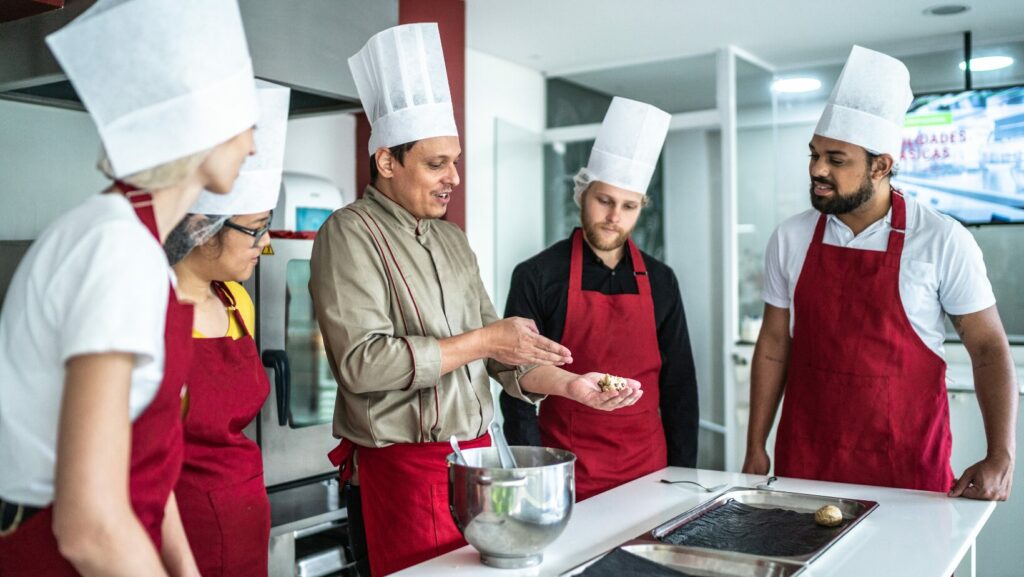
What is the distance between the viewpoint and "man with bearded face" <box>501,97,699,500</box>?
2496mm

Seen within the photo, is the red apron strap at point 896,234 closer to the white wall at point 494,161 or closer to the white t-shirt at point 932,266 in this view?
the white t-shirt at point 932,266

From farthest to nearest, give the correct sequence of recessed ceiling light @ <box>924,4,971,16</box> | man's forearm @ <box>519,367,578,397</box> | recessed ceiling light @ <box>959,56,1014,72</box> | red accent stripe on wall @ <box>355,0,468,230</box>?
recessed ceiling light @ <box>959,56,1014,72</box>, recessed ceiling light @ <box>924,4,971,16</box>, red accent stripe on wall @ <box>355,0,468,230</box>, man's forearm @ <box>519,367,578,397</box>

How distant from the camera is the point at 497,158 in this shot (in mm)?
5152

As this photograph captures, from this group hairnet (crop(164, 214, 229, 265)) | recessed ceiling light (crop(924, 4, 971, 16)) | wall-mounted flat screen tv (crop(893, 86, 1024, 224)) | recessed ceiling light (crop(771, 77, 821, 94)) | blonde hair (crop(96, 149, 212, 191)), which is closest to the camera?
blonde hair (crop(96, 149, 212, 191))

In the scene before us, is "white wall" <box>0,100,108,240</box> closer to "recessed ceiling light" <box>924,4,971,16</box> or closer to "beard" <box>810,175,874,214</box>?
"beard" <box>810,175,874,214</box>

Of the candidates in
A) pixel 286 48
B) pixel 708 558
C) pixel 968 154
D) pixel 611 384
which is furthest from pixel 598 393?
pixel 968 154

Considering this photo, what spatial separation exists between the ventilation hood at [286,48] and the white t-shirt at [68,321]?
Result: 4.79 feet

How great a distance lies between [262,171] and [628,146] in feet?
4.17

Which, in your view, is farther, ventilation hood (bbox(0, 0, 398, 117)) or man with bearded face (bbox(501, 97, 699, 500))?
man with bearded face (bbox(501, 97, 699, 500))

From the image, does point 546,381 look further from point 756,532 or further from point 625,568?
point 625,568

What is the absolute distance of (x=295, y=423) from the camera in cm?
268

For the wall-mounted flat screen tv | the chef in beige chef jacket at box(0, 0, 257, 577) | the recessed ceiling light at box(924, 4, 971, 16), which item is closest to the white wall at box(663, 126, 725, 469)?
the wall-mounted flat screen tv

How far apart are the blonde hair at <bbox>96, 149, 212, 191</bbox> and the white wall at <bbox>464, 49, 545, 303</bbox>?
376 centimetres

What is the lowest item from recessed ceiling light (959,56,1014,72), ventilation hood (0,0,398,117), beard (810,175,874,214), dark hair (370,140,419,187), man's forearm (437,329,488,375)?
man's forearm (437,329,488,375)
